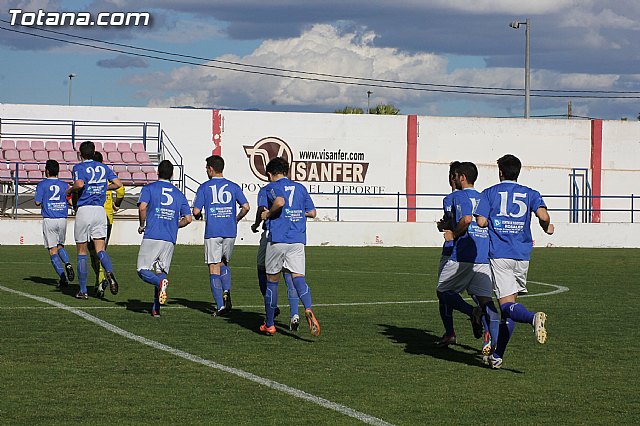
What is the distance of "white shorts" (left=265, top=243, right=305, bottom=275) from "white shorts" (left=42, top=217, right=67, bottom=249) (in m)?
6.23

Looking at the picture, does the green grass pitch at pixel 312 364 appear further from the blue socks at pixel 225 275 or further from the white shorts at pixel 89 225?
the white shorts at pixel 89 225

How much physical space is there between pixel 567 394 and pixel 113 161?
30452 millimetres

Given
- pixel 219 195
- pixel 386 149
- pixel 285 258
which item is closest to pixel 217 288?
pixel 219 195

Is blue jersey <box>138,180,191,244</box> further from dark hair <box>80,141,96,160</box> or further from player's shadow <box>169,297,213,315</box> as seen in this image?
dark hair <box>80,141,96,160</box>

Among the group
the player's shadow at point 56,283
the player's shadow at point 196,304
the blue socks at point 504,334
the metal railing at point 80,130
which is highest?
the metal railing at point 80,130

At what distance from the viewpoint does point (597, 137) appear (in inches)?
1790

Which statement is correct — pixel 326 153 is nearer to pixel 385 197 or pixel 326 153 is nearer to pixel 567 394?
pixel 385 197

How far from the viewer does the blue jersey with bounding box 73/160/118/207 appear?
14.8 meters

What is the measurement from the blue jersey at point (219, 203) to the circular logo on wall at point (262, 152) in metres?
28.6

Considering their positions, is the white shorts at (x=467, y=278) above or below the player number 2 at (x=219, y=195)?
below

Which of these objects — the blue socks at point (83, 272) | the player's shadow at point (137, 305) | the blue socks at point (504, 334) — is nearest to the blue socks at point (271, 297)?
the player's shadow at point (137, 305)

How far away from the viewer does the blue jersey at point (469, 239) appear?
1017cm

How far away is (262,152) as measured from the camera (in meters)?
41.8

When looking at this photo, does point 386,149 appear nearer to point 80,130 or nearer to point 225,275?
point 80,130
